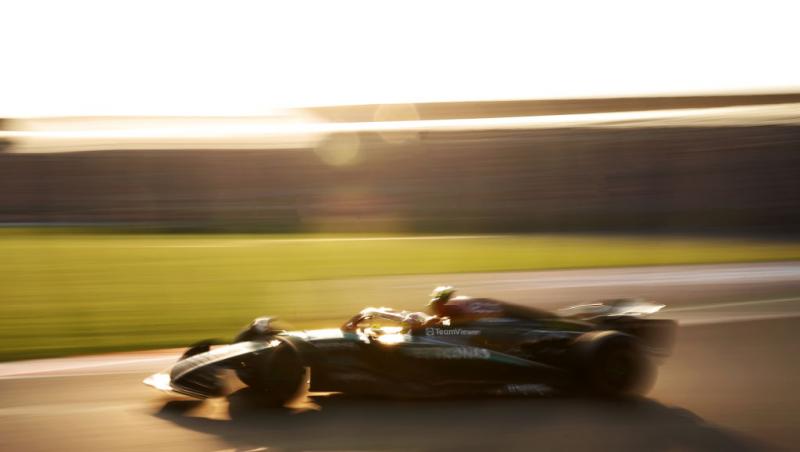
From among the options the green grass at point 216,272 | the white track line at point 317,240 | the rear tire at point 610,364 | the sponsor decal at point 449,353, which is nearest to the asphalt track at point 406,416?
the rear tire at point 610,364

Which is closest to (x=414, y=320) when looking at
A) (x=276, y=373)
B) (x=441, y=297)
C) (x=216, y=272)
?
(x=441, y=297)

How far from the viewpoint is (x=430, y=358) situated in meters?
7.21

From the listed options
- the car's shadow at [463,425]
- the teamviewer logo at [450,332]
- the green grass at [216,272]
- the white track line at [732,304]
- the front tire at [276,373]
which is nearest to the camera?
the car's shadow at [463,425]

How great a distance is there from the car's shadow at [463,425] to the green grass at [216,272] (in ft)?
16.0

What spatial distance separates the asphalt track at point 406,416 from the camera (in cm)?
622

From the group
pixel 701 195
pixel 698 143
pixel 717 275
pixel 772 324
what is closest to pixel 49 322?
pixel 772 324

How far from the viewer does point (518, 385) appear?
734 centimetres

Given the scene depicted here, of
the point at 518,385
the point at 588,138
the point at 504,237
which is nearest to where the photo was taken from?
the point at 518,385

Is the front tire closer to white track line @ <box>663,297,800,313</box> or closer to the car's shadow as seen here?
the car's shadow

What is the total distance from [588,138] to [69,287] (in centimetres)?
3137

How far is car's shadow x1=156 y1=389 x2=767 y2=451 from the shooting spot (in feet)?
20.3

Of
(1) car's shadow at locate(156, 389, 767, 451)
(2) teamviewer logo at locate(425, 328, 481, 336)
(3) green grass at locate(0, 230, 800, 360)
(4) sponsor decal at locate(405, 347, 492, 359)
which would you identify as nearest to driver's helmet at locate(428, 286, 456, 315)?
(2) teamviewer logo at locate(425, 328, 481, 336)

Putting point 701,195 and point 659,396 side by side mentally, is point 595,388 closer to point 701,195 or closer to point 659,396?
Answer: point 659,396

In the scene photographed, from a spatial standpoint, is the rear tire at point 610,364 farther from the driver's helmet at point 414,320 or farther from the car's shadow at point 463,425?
the driver's helmet at point 414,320
